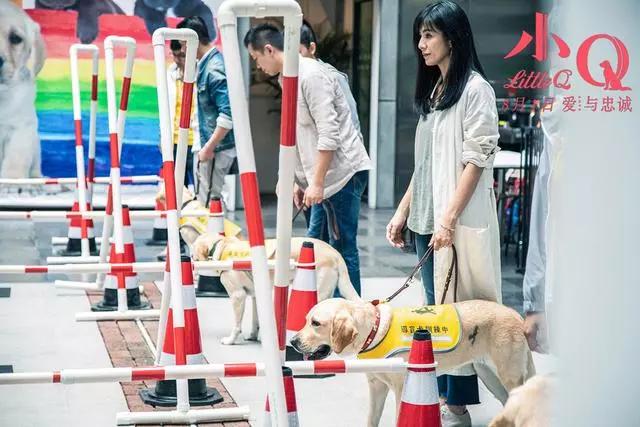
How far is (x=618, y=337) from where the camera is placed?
176 cm

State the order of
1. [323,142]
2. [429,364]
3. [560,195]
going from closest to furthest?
1. [560,195]
2. [429,364]
3. [323,142]

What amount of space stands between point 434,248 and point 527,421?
78.1 inches

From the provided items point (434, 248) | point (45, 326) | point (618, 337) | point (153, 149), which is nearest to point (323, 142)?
point (434, 248)

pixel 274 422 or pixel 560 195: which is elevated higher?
pixel 560 195

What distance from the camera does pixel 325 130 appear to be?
21.2 ft

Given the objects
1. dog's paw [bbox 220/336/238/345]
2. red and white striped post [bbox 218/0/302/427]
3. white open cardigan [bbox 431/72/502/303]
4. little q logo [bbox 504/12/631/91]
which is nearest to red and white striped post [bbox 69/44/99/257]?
dog's paw [bbox 220/336/238/345]

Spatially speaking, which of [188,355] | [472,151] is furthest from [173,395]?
[472,151]

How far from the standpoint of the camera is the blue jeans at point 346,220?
6785 millimetres

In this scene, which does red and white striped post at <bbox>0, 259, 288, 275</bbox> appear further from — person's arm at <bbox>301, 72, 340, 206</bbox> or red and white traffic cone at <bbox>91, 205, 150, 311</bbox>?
red and white traffic cone at <bbox>91, 205, 150, 311</bbox>

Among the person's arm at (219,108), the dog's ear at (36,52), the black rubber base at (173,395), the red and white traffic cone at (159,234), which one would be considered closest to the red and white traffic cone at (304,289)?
the black rubber base at (173,395)

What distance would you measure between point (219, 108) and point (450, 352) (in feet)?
13.6

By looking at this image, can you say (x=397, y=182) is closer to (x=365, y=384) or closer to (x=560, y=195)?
(x=365, y=384)

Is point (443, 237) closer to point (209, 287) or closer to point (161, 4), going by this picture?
point (209, 287)

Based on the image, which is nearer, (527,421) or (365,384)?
(527,421)
